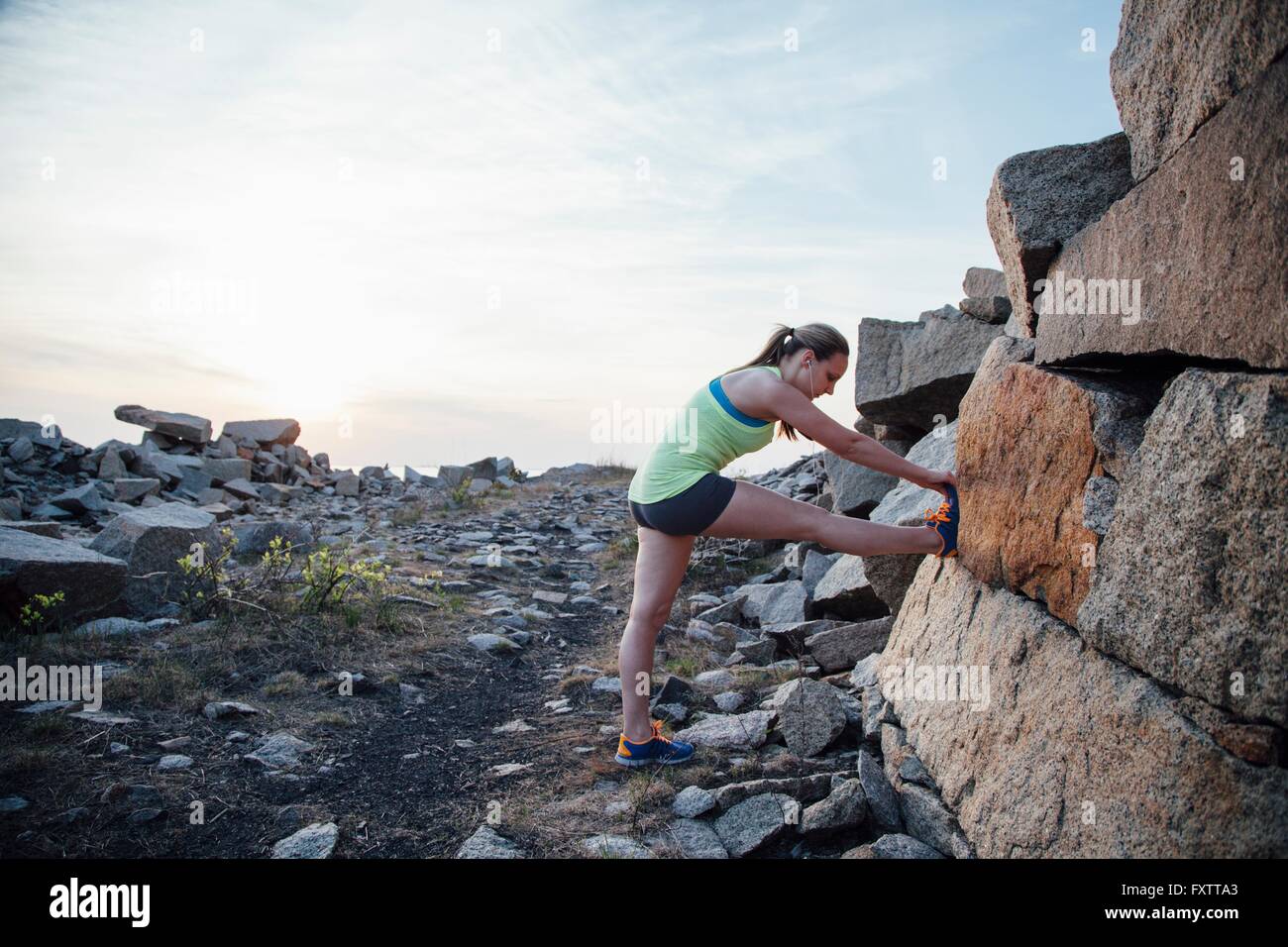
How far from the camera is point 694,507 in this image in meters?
4.11

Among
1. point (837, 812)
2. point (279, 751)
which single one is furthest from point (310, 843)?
point (837, 812)

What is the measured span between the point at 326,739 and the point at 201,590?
260 centimetres

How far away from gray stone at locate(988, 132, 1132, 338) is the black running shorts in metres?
1.69

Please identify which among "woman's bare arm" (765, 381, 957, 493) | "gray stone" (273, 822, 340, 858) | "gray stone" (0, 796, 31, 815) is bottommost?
"gray stone" (273, 822, 340, 858)

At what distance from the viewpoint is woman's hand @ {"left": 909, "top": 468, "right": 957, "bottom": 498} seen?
14.1 feet

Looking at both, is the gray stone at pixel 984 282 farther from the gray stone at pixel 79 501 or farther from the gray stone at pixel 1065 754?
the gray stone at pixel 79 501

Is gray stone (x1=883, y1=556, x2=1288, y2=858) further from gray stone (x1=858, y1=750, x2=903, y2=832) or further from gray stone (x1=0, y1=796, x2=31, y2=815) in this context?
gray stone (x1=0, y1=796, x2=31, y2=815)

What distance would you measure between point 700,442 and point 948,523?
1.33 m

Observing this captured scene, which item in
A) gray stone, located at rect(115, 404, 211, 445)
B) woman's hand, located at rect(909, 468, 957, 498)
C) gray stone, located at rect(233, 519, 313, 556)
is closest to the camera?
woman's hand, located at rect(909, 468, 957, 498)

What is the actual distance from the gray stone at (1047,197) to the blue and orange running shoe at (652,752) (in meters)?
2.77

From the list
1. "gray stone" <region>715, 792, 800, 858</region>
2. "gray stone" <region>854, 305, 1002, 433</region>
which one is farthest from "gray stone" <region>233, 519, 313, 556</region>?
"gray stone" <region>715, 792, 800, 858</region>

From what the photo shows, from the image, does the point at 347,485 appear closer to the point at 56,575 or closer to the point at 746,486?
the point at 56,575

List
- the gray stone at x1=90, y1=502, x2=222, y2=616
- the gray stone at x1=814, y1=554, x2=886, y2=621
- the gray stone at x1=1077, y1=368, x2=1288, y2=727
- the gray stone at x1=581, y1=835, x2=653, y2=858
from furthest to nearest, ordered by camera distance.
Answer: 1. the gray stone at x1=90, y1=502, x2=222, y2=616
2. the gray stone at x1=814, y1=554, x2=886, y2=621
3. the gray stone at x1=581, y1=835, x2=653, y2=858
4. the gray stone at x1=1077, y1=368, x2=1288, y2=727

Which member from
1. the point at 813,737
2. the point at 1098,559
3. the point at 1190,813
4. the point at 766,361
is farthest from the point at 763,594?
the point at 1190,813
